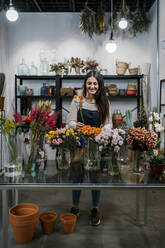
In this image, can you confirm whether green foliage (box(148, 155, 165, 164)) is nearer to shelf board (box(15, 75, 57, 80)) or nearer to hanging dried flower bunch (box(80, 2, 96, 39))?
shelf board (box(15, 75, 57, 80))

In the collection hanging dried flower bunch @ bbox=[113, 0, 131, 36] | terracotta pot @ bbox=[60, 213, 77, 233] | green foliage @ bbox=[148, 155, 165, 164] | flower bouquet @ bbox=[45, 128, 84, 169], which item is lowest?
terracotta pot @ bbox=[60, 213, 77, 233]

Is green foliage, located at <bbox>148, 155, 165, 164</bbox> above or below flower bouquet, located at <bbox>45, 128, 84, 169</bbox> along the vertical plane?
A: below

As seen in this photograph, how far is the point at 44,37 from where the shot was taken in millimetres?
4785

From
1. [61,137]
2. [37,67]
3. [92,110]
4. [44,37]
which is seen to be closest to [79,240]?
[61,137]

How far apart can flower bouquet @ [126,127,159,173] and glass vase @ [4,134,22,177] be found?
2.62ft

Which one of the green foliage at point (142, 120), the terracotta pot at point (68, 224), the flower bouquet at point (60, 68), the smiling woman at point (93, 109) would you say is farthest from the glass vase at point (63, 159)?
the flower bouquet at point (60, 68)

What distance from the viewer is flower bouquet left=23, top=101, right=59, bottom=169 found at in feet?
5.23

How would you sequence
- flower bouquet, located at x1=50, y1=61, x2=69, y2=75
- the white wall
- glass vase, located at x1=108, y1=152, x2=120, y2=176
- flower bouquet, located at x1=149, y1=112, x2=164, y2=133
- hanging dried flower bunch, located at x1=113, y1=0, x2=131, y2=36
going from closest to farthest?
glass vase, located at x1=108, y1=152, x2=120, y2=176
flower bouquet, located at x1=149, y1=112, x2=164, y2=133
hanging dried flower bunch, located at x1=113, y1=0, x2=131, y2=36
flower bouquet, located at x1=50, y1=61, x2=69, y2=75
the white wall

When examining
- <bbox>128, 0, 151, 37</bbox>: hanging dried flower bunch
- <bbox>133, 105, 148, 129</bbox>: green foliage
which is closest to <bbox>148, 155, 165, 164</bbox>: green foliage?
<bbox>133, 105, 148, 129</bbox>: green foliage

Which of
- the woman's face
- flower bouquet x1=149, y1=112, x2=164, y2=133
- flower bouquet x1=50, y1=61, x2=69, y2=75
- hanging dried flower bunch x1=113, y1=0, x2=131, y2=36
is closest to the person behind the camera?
the woman's face

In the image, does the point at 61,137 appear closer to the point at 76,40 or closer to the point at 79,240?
the point at 79,240

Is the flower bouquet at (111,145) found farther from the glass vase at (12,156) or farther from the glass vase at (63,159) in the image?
the glass vase at (12,156)

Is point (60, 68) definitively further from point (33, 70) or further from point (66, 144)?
point (66, 144)

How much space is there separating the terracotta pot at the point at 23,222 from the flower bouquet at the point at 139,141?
106cm
